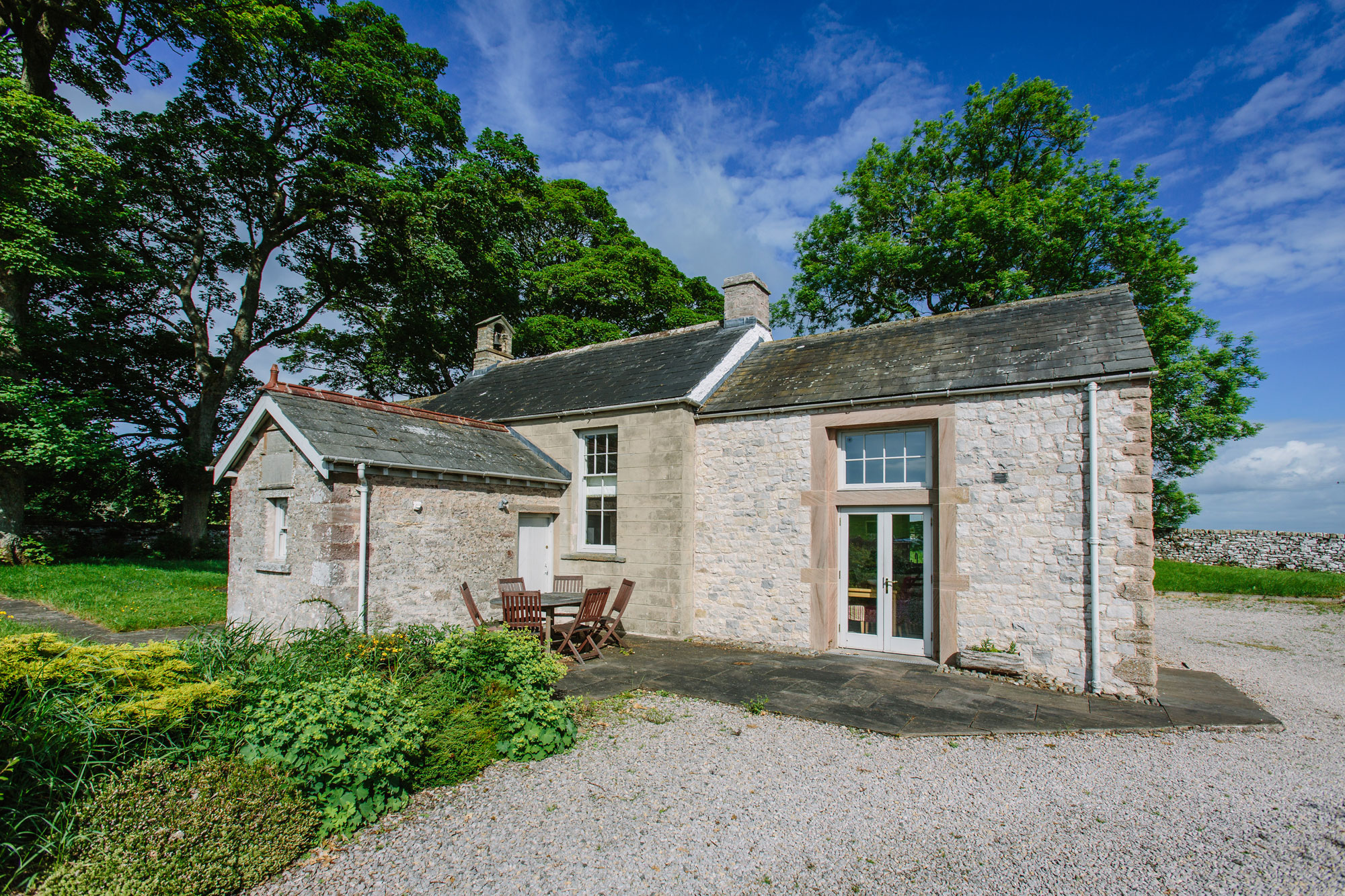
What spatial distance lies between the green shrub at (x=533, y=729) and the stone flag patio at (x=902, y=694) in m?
1.62

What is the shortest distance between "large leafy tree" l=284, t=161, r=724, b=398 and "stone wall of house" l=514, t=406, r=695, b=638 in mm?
12879

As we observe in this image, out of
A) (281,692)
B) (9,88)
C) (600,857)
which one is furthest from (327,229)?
(600,857)

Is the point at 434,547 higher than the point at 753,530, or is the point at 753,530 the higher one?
the point at 753,530

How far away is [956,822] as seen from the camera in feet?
14.0

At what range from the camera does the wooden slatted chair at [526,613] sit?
27.0ft

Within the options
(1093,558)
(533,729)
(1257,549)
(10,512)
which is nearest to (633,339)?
(1093,558)

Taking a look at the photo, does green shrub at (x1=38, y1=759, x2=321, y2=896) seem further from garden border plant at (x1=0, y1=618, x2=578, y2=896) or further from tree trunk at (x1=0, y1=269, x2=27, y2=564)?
tree trunk at (x1=0, y1=269, x2=27, y2=564)

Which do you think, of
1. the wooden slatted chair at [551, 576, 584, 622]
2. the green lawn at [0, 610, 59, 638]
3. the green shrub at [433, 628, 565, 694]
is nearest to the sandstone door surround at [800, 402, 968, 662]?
the wooden slatted chair at [551, 576, 584, 622]

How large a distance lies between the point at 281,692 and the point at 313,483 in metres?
4.52

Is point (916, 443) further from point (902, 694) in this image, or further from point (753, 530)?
point (902, 694)

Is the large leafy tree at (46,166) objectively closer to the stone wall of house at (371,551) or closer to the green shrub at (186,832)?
the stone wall of house at (371,551)

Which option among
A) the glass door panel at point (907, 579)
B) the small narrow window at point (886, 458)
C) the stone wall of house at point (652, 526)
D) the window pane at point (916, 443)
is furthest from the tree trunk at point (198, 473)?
the window pane at point (916, 443)

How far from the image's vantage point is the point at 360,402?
390 inches

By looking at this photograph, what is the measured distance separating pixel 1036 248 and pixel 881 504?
1384cm
